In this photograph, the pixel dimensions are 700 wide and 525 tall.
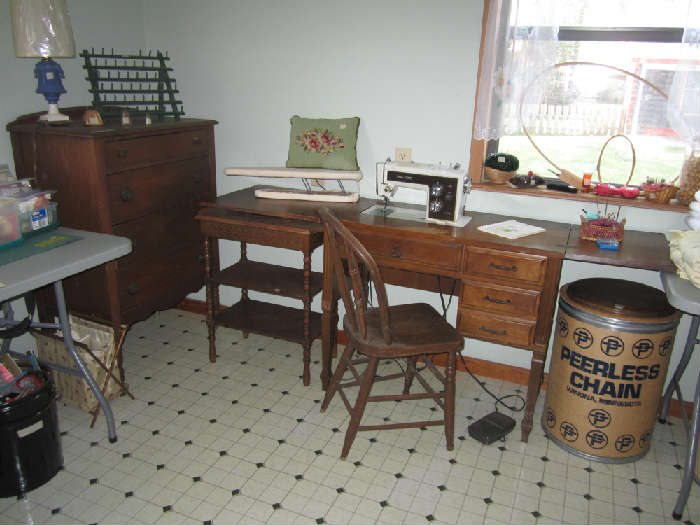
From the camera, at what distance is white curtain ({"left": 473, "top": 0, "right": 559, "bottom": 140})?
98.2 inches

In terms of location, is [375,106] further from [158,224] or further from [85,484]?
[85,484]

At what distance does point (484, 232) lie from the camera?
2.49 meters

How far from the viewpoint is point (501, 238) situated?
2.42 meters

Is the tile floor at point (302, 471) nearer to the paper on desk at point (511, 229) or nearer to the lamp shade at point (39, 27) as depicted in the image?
the paper on desk at point (511, 229)

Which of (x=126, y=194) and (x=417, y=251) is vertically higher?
(x=126, y=194)

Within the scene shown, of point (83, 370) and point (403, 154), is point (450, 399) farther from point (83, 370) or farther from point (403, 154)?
point (83, 370)

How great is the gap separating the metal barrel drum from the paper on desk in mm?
293

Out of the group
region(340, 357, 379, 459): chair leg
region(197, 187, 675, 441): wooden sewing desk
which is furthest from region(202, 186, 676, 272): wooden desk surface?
region(340, 357, 379, 459): chair leg

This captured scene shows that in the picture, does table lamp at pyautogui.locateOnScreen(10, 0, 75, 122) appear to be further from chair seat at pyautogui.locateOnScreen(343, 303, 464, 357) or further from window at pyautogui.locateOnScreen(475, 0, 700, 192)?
window at pyautogui.locateOnScreen(475, 0, 700, 192)

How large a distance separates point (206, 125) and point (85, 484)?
1869 millimetres

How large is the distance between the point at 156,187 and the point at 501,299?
1754 mm

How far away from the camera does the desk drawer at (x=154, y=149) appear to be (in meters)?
2.60

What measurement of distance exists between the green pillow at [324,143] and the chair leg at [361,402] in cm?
112

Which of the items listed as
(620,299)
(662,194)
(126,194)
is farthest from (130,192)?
(662,194)
